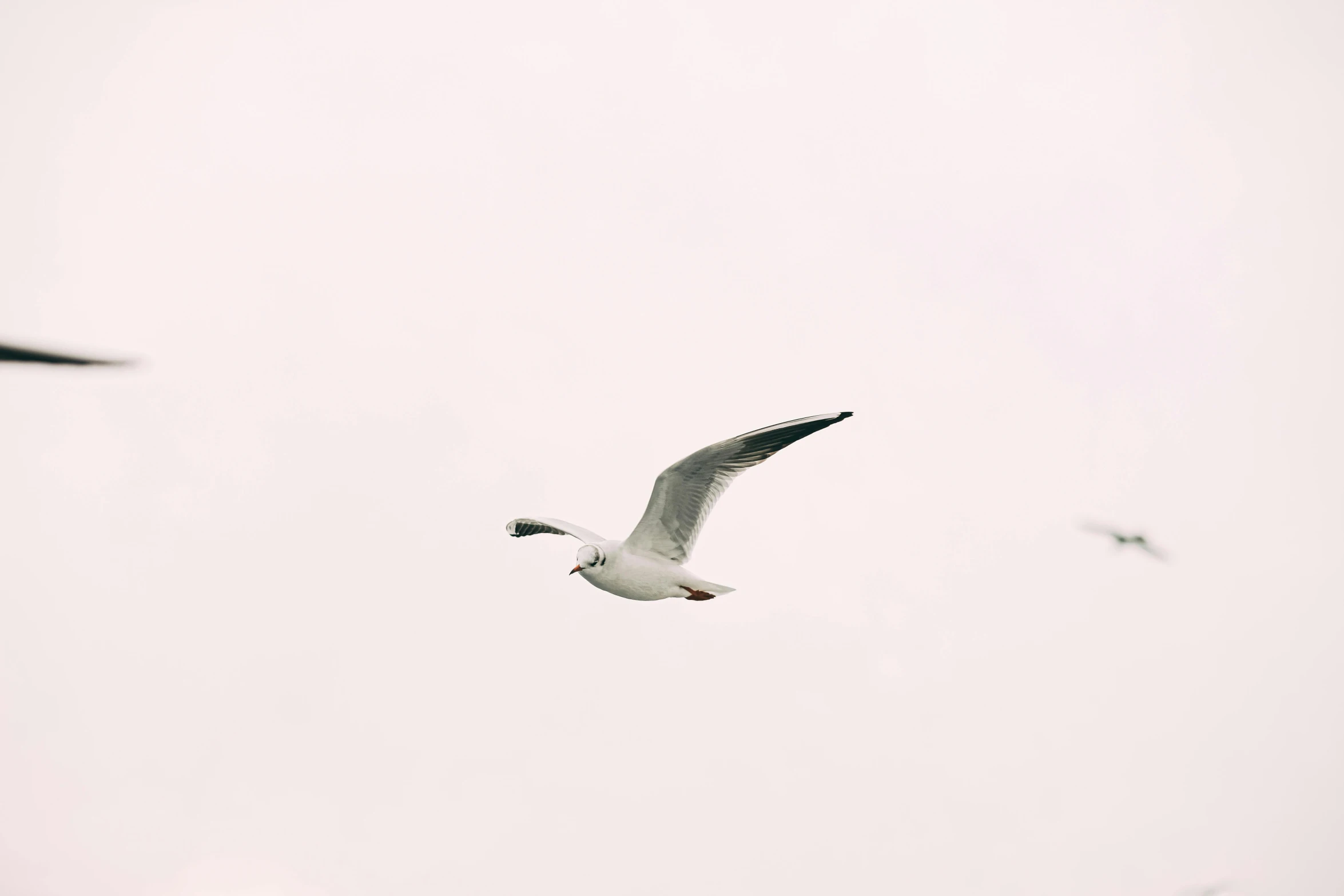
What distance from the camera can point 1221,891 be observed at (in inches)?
650

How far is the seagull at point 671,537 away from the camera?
32.5ft

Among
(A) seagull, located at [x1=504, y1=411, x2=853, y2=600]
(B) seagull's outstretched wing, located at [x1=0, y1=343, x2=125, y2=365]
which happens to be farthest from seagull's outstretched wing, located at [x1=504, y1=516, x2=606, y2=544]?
(B) seagull's outstretched wing, located at [x1=0, y1=343, x2=125, y2=365]

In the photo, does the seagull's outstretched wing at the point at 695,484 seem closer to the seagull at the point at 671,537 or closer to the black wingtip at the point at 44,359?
the seagull at the point at 671,537

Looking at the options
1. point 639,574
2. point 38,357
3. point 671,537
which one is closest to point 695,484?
point 671,537

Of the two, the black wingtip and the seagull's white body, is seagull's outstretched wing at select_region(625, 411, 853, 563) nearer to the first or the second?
the seagull's white body

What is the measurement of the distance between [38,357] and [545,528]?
Result: 10.8 metres

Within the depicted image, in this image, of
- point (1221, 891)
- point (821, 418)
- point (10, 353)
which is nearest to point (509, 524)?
point (821, 418)

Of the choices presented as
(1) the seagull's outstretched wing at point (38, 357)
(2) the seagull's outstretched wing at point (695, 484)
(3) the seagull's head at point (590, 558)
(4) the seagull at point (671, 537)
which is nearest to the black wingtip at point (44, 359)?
(1) the seagull's outstretched wing at point (38, 357)

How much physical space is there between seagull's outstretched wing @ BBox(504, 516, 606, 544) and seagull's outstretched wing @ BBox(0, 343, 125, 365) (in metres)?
9.80

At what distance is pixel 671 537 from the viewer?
1072 cm

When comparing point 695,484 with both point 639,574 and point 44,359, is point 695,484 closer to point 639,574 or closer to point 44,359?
point 639,574

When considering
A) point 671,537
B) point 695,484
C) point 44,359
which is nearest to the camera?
point 44,359

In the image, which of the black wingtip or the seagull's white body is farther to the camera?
the seagull's white body

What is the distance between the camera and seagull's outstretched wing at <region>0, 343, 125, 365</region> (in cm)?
189
